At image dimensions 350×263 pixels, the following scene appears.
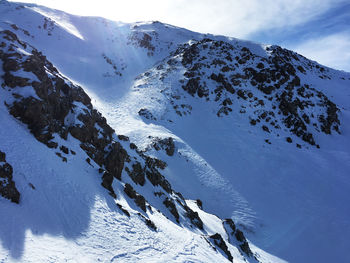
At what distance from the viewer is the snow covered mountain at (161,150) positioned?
8227mm

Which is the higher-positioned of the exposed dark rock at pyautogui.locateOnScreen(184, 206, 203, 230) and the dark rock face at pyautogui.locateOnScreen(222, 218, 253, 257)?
the exposed dark rock at pyautogui.locateOnScreen(184, 206, 203, 230)

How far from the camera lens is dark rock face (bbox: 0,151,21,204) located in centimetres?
686

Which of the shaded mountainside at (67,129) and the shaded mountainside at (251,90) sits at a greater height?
the shaded mountainside at (251,90)

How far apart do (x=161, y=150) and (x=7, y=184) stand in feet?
68.0

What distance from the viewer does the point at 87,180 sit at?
10.3 meters

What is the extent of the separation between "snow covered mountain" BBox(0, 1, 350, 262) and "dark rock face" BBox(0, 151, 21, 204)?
4 centimetres

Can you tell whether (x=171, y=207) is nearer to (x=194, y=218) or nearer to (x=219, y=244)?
(x=194, y=218)

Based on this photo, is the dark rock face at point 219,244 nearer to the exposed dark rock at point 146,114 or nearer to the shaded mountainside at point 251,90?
the exposed dark rock at point 146,114

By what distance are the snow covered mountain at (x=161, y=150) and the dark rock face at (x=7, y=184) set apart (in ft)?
0.12

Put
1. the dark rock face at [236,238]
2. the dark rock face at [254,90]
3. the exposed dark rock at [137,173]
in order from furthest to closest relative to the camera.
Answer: the dark rock face at [254,90] → the dark rock face at [236,238] → the exposed dark rock at [137,173]

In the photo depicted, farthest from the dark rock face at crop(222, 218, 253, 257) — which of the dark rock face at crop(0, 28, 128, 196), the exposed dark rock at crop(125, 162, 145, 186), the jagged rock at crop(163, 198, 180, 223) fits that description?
the dark rock face at crop(0, 28, 128, 196)

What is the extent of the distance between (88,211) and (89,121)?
7.37m

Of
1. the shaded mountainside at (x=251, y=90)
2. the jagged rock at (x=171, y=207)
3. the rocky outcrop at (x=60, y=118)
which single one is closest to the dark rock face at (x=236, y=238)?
the rocky outcrop at (x=60, y=118)

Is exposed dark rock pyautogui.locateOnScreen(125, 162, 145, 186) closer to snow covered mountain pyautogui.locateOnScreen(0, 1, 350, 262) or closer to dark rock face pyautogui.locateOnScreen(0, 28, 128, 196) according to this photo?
snow covered mountain pyautogui.locateOnScreen(0, 1, 350, 262)
